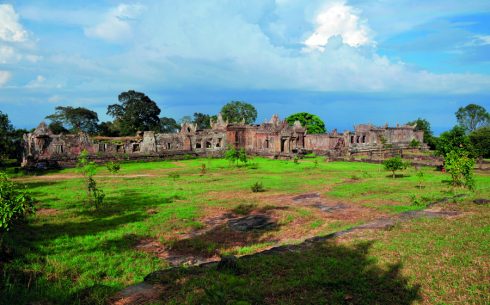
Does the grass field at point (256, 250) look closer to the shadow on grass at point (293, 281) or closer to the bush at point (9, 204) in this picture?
the shadow on grass at point (293, 281)

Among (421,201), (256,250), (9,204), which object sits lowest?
(256,250)

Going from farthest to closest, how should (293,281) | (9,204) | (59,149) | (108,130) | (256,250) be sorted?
(108,130), (59,149), (256,250), (9,204), (293,281)

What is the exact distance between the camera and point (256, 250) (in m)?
9.52

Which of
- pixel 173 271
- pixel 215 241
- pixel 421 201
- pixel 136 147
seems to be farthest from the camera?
pixel 136 147

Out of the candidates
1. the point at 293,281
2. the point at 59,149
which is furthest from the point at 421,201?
the point at 59,149

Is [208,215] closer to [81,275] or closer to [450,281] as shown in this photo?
[81,275]

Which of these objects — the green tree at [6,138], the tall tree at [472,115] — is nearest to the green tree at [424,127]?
the tall tree at [472,115]

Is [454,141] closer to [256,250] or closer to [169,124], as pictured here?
[256,250]

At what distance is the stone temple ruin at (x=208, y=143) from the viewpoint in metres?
34.3

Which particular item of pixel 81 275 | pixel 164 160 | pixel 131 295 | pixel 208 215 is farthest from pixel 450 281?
pixel 164 160

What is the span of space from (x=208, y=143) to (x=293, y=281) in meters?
41.3

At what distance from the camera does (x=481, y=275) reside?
6.38 meters

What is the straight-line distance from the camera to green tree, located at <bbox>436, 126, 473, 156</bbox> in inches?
981

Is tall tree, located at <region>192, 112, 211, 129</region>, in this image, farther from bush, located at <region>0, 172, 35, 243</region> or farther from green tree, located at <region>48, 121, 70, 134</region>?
bush, located at <region>0, 172, 35, 243</region>
